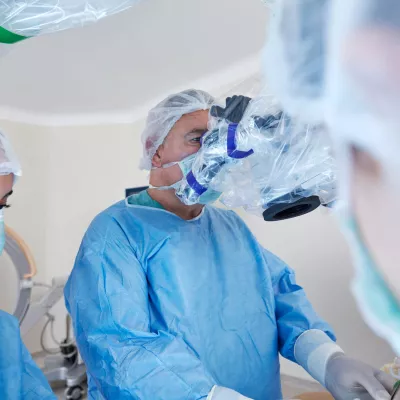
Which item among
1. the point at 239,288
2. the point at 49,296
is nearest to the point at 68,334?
the point at 49,296

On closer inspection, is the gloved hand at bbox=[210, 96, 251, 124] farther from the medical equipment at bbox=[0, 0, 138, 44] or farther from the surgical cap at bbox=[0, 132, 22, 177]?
→ the surgical cap at bbox=[0, 132, 22, 177]

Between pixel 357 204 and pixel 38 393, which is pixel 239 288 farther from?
pixel 357 204

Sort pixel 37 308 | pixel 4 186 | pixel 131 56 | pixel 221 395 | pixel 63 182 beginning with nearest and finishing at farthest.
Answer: pixel 221 395, pixel 4 186, pixel 131 56, pixel 37 308, pixel 63 182

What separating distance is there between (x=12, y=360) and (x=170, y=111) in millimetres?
721

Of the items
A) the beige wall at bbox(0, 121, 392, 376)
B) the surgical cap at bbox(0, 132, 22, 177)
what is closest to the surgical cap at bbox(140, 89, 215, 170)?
the surgical cap at bbox(0, 132, 22, 177)

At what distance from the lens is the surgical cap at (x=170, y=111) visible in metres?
1.11

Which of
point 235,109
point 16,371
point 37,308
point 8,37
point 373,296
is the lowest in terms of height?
point 37,308

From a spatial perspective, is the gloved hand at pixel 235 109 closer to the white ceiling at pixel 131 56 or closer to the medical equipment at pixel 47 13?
the medical equipment at pixel 47 13

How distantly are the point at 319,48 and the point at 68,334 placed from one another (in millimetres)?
2121

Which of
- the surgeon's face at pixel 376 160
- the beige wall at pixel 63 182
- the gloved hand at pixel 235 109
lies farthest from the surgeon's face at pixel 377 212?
the beige wall at pixel 63 182

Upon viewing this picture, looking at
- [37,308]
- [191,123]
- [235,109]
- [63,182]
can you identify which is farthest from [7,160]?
[63,182]

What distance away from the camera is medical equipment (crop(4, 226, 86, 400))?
193cm

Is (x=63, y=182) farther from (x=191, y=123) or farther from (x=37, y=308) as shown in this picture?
(x=191, y=123)

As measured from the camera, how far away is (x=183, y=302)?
3.18ft
